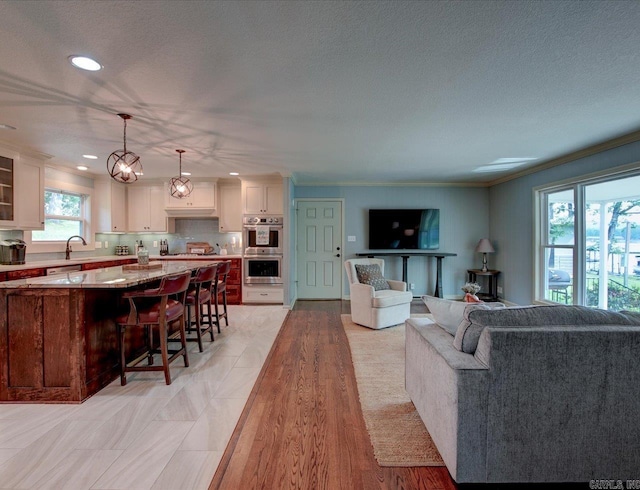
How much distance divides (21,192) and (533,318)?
5.72 meters

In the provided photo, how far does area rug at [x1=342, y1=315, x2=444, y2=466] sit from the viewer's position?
1.74 m

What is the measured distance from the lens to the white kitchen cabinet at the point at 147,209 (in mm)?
6059

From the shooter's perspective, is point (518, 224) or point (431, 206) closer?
point (518, 224)

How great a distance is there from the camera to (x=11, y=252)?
159 inches

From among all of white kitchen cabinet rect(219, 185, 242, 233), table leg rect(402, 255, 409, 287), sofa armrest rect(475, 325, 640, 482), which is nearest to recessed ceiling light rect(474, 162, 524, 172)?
table leg rect(402, 255, 409, 287)

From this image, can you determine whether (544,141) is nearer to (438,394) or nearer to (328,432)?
(438,394)

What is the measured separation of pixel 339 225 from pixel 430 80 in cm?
412

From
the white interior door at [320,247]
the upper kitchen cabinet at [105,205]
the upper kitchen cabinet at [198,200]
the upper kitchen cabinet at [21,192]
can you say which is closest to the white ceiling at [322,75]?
the upper kitchen cabinet at [21,192]

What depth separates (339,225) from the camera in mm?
6258

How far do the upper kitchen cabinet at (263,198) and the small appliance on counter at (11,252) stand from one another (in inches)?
123

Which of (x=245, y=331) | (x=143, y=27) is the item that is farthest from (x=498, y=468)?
(x=245, y=331)

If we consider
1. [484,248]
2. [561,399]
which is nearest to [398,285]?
[484,248]

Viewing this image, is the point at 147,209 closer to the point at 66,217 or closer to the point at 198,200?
the point at 198,200

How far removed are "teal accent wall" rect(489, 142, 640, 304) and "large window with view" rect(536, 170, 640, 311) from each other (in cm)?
16
